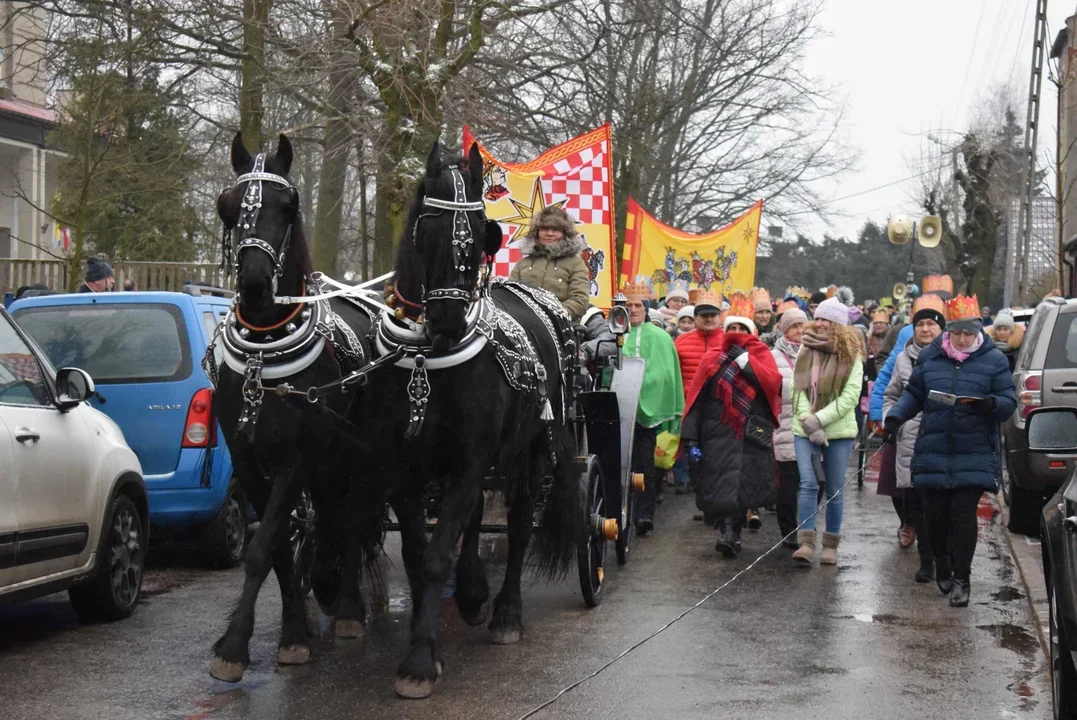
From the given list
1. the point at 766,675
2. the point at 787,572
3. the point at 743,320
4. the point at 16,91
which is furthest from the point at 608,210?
the point at 16,91

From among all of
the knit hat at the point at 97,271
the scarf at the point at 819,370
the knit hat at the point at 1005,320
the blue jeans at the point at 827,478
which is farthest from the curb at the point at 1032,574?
the knit hat at the point at 97,271

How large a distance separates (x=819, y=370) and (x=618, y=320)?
2349 mm

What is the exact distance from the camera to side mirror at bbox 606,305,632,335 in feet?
30.6

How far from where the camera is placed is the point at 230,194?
21.0 ft

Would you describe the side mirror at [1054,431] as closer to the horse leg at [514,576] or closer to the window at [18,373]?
the horse leg at [514,576]

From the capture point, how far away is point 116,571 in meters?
8.04

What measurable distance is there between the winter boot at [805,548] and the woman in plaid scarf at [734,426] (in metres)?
0.41

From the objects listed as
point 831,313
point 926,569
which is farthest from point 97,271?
point 926,569

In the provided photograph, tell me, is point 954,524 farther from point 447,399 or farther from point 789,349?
point 447,399

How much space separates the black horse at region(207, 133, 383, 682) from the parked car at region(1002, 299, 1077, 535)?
7187 millimetres

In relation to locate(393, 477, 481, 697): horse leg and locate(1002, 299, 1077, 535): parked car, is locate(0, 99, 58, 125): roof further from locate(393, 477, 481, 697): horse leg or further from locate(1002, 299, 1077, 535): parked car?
locate(393, 477, 481, 697): horse leg

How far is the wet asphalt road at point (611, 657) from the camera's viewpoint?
618 centimetres

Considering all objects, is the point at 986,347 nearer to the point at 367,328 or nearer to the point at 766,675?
the point at 766,675

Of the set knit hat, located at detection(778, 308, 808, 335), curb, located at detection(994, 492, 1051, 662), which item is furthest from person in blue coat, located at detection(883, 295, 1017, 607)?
knit hat, located at detection(778, 308, 808, 335)
